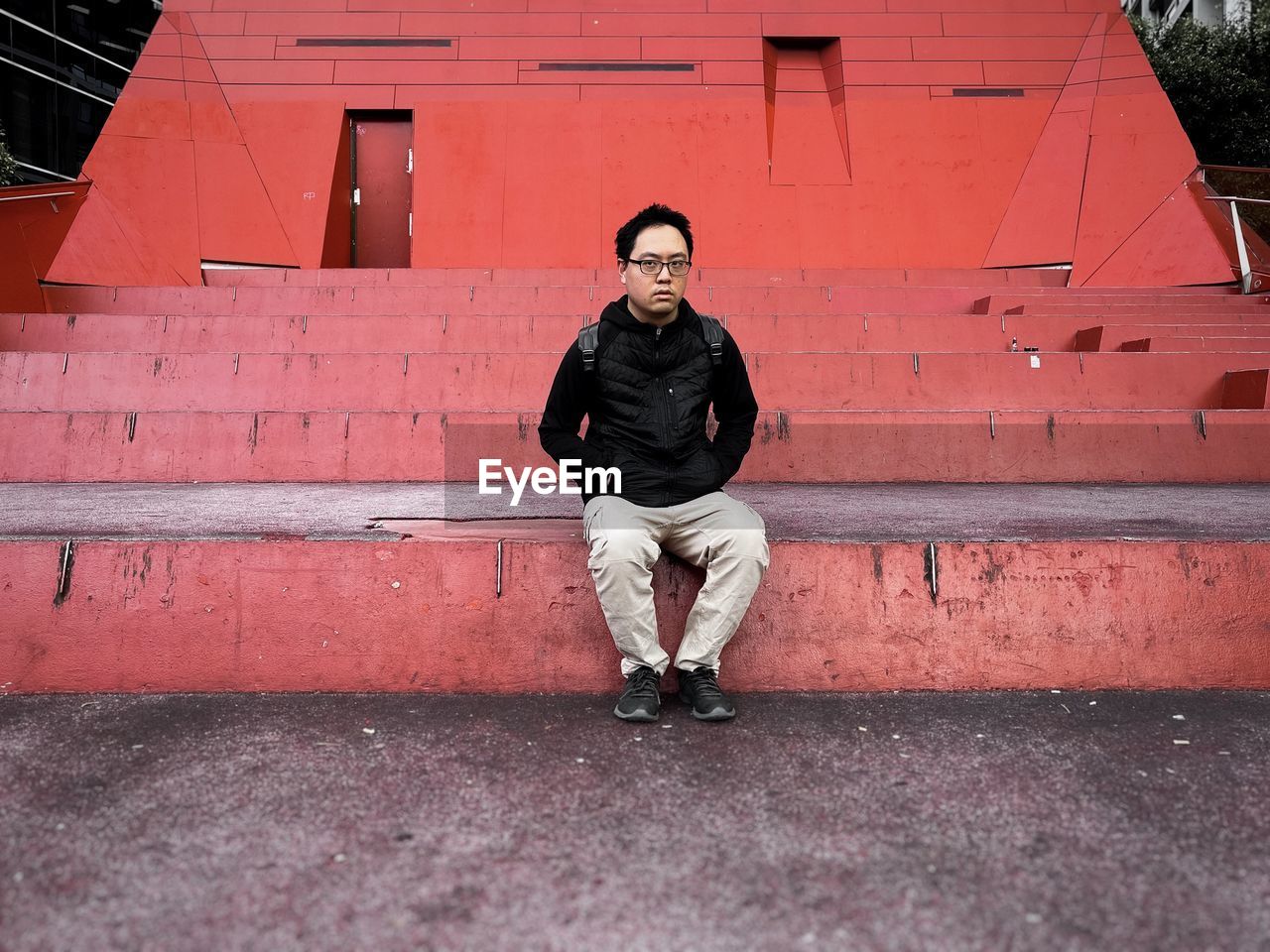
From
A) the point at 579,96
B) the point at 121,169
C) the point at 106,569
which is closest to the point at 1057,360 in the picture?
the point at 106,569

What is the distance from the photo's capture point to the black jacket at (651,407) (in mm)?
2273

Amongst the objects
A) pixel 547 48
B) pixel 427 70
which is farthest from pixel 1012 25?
pixel 427 70

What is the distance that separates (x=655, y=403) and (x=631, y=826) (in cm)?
118

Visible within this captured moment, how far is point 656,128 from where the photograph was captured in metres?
8.88

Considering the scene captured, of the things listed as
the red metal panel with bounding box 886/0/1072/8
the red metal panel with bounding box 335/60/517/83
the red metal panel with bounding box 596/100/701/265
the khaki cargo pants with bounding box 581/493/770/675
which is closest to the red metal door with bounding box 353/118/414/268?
the red metal panel with bounding box 335/60/517/83

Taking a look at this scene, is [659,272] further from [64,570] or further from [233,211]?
[233,211]

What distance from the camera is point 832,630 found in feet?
7.45

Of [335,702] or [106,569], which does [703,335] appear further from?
[106,569]

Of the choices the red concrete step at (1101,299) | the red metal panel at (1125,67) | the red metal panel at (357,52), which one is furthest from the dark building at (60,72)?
the red concrete step at (1101,299)

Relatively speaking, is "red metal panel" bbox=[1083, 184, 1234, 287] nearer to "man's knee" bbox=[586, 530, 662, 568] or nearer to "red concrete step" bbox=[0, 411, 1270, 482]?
"red concrete step" bbox=[0, 411, 1270, 482]

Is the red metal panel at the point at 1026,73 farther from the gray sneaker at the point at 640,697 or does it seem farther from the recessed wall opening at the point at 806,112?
the gray sneaker at the point at 640,697

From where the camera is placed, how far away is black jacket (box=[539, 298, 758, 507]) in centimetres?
227

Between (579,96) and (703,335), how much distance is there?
7534 millimetres

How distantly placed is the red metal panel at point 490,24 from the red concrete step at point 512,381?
19.5ft
